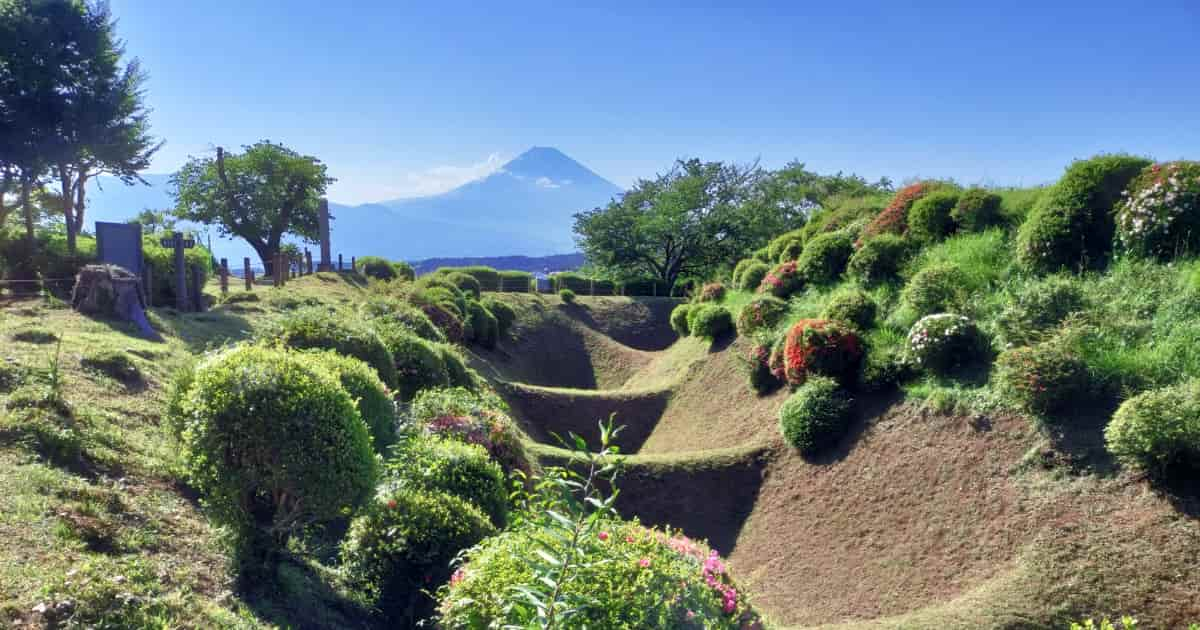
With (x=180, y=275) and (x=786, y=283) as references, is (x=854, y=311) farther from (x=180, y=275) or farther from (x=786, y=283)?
(x=180, y=275)

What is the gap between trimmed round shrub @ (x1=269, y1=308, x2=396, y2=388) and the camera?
9.59 metres

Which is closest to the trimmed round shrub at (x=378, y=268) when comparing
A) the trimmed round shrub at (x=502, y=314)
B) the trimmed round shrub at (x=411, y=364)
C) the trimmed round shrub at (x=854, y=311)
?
the trimmed round shrub at (x=502, y=314)

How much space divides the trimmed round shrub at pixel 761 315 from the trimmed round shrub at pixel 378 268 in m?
17.0

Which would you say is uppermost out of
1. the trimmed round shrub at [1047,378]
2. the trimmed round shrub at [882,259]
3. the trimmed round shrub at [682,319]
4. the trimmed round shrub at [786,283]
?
the trimmed round shrub at [882,259]

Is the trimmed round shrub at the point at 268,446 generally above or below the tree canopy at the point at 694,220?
below

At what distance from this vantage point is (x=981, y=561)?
25.4ft

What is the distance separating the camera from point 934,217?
48.6 feet

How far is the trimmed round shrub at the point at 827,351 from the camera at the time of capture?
11.8 meters

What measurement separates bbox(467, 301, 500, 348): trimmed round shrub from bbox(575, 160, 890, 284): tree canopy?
1410 cm

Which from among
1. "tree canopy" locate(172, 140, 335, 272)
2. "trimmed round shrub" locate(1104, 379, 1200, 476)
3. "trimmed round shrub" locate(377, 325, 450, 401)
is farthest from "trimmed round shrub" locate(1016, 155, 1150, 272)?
"tree canopy" locate(172, 140, 335, 272)

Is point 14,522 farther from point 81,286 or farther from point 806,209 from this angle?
point 806,209

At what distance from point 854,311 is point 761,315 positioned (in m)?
3.21

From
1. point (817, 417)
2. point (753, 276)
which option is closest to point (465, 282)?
point (753, 276)

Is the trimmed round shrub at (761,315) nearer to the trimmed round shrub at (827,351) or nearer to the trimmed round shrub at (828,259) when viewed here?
the trimmed round shrub at (828,259)
